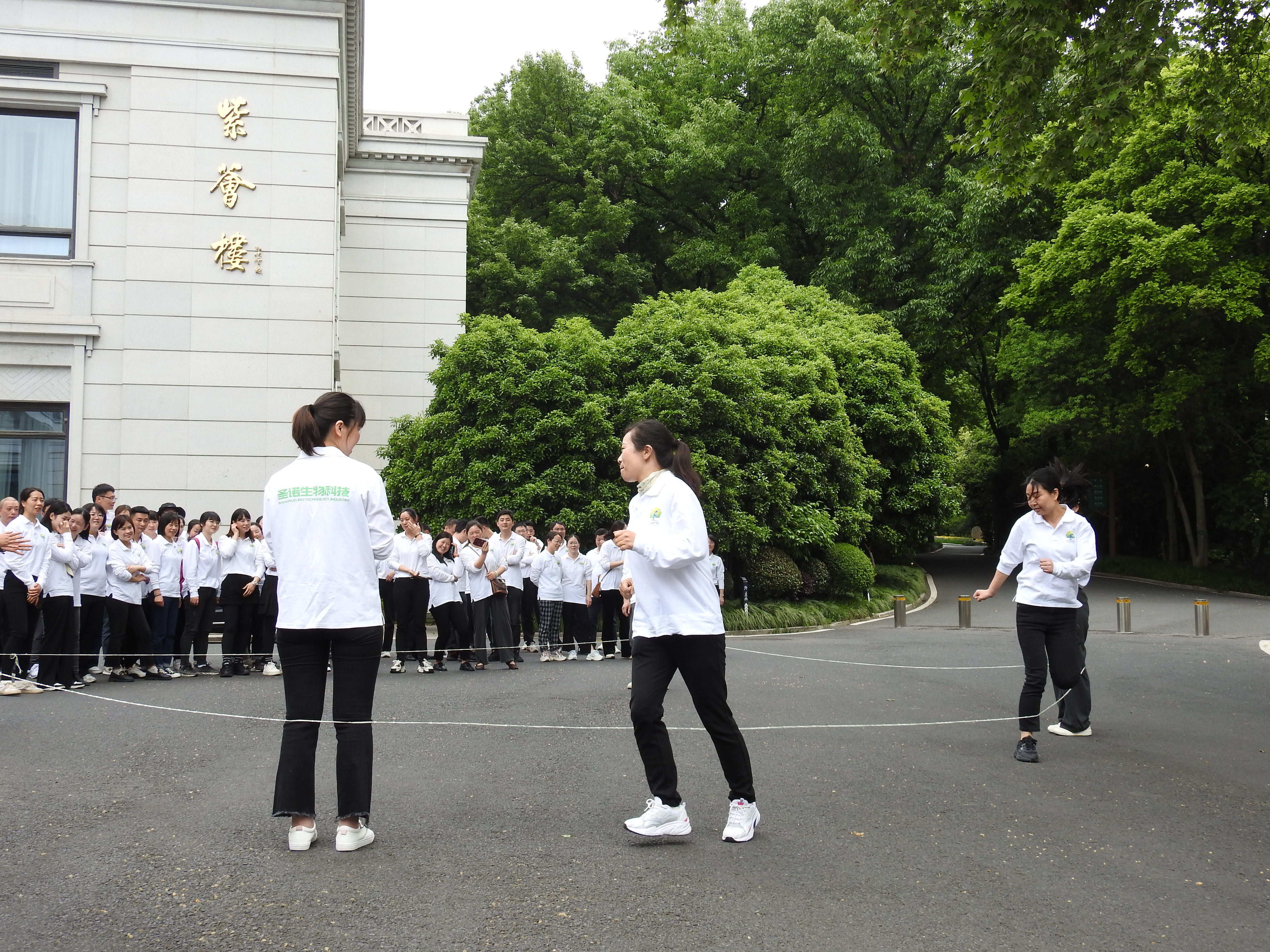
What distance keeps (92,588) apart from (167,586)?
1160mm

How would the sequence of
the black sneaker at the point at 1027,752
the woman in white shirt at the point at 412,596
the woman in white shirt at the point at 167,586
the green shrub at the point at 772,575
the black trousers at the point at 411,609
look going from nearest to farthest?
1. the black sneaker at the point at 1027,752
2. the woman in white shirt at the point at 167,586
3. the woman in white shirt at the point at 412,596
4. the black trousers at the point at 411,609
5. the green shrub at the point at 772,575

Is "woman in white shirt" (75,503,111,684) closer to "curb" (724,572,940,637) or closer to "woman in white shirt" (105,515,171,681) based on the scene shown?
"woman in white shirt" (105,515,171,681)

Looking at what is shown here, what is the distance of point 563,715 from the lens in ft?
29.3

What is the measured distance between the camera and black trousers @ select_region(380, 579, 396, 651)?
41.4ft

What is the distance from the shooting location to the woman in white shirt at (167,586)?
11.9 m

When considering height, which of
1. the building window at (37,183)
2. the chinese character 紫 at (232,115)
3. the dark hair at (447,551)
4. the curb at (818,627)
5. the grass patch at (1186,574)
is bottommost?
the curb at (818,627)

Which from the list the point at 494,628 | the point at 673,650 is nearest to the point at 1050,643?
the point at 673,650

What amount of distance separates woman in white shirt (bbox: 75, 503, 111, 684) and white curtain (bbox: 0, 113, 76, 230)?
31.8 feet

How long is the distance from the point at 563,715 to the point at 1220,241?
940 inches

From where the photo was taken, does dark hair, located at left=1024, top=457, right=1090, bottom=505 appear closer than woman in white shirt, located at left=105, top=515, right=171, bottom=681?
Yes

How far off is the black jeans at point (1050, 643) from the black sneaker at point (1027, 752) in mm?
329

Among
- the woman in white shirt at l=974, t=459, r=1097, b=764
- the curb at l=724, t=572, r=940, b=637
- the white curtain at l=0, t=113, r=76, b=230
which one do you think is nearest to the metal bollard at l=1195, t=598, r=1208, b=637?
the curb at l=724, t=572, r=940, b=637

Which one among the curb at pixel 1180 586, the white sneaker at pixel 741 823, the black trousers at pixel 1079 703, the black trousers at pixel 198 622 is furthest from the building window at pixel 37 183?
the curb at pixel 1180 586

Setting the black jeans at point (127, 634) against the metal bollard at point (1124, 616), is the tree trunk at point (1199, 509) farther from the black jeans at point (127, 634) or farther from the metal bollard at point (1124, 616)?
the black jeans at point (127, 634)
